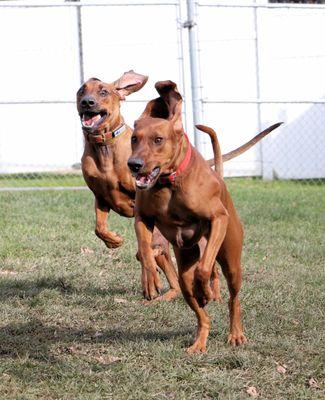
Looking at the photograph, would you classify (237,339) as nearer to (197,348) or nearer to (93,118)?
(197,348)

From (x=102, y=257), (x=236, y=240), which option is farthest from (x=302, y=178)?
(x=236, y=240)

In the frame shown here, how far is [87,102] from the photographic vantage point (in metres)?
6.02

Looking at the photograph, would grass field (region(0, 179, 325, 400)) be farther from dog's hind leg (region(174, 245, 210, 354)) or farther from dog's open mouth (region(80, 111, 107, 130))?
dog's open mouth (region(80, 111, 107, 130))

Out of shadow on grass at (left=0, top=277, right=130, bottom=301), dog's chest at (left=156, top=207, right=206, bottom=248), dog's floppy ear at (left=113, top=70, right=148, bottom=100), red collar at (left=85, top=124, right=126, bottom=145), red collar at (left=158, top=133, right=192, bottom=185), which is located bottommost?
shadow on grass at (left=0, top=277, right=130, bottom=301)

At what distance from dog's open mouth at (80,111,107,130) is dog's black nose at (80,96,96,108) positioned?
0.09m

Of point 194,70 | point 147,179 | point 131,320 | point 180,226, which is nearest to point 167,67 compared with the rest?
point 194,70

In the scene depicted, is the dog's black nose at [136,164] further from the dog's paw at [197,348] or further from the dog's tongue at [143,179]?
the dog's paw at [197,348]

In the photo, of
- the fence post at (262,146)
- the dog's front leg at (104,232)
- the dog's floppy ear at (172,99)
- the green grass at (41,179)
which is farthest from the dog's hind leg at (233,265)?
the fence post at (262,146)

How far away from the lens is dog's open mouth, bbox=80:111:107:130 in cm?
612

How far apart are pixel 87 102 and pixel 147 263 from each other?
1670 mm

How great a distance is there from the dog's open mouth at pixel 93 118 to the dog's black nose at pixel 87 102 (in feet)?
0.30

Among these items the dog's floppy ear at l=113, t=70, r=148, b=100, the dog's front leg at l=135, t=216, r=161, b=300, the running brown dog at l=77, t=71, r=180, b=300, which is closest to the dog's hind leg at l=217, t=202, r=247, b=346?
the dog's front leg at l=135, t=216, r=161, b=300

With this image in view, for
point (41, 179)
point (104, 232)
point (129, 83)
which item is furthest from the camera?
point (41, 179)

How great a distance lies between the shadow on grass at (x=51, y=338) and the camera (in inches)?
204
